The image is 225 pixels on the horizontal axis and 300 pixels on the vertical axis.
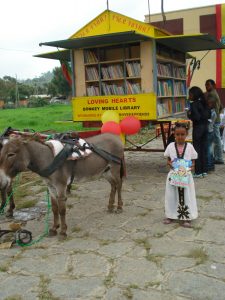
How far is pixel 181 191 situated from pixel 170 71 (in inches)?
175

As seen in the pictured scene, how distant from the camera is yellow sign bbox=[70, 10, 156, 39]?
7.06 m

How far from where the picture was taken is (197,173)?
770 cm

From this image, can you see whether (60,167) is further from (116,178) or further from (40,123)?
(40,123)

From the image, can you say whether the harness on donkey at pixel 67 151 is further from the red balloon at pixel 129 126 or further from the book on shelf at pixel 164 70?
the book on shelf at pixel 164 70

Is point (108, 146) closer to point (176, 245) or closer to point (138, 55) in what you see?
point (176, 245)

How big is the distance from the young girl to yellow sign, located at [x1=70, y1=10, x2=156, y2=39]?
2.94 metres

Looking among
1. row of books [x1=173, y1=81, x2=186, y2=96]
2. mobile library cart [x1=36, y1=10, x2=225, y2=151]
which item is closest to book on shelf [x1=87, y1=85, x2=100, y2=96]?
mobile library cart [x1=36, y1=10, x2=225, y2=151]

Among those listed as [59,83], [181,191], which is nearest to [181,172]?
[181,191]

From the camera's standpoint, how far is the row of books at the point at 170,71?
7.86 m

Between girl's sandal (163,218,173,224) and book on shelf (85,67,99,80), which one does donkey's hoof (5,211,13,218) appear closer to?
girl's sandal (163,218,173,224)

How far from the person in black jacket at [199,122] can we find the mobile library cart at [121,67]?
625 mm

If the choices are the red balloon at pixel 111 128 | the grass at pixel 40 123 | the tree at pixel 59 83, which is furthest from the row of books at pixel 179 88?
the tree at pixel 59 83

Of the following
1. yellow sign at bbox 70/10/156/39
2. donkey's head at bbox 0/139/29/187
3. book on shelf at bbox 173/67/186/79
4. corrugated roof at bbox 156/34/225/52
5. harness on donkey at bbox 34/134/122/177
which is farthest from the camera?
book on shelf at bbox 173/67/186/79

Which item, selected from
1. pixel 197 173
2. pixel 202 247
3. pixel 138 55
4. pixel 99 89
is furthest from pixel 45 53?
pixel 202 247
